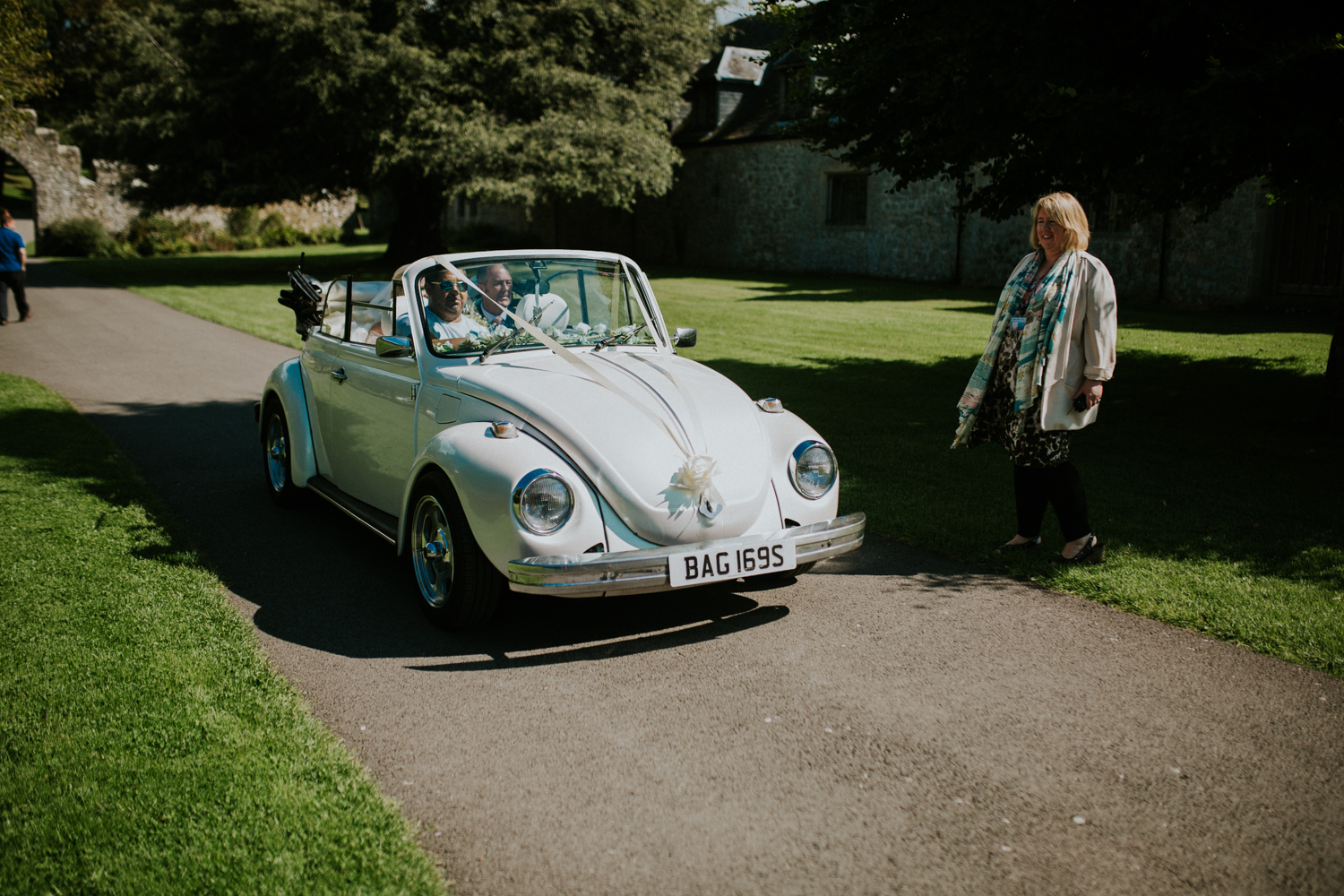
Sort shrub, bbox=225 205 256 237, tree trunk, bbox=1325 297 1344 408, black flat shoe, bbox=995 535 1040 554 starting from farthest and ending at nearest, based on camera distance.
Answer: shrub, bbox=225 205 256 237 → tree trunk, bbox=1325 297 1344 408 → black flat shoe, bbox=995 535 1040 554

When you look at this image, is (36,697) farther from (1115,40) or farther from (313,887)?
(1115,40)

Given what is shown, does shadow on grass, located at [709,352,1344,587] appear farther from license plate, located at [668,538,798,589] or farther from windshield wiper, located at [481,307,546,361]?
windshield wiper, located at [481,307,546,361]

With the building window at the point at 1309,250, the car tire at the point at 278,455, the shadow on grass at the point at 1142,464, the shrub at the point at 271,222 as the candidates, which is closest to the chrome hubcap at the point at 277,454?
the car tire at the point at 278,455

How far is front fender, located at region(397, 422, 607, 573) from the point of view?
13.6 feet

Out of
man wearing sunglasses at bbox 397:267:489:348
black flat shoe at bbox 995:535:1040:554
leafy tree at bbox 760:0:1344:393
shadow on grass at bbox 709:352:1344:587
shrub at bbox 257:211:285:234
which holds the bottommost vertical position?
black flat shoe at bbox 995:535:1040:554

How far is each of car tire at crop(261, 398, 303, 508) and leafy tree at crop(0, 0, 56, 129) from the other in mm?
15464

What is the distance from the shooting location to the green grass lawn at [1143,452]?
5125mm

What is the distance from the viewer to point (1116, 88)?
25.4ft

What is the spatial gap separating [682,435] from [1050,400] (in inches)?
78.2

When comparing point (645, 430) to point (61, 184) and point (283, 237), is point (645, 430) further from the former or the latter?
point (283, 237)

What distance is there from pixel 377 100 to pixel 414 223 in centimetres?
602

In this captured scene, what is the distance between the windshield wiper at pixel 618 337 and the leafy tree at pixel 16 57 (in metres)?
17.7

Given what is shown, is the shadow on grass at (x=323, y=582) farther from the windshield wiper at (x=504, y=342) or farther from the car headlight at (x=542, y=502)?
the windshield wiper at (x=504, y=342)

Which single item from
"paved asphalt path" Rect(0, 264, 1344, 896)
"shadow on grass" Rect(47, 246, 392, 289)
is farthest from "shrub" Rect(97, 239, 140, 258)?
"paved asphalt path" Rect(0, 264, 1344, 896)
